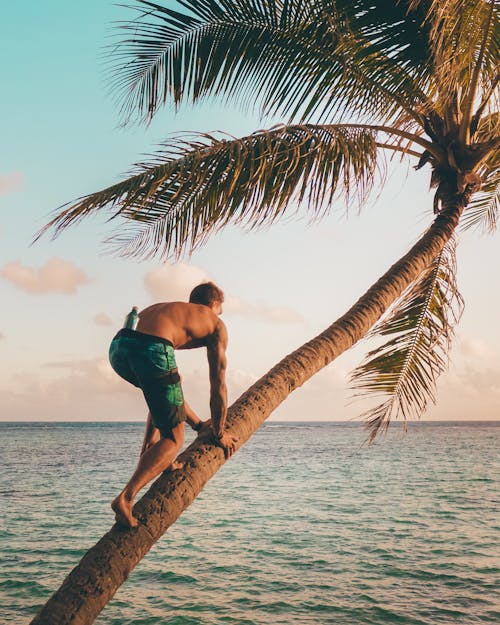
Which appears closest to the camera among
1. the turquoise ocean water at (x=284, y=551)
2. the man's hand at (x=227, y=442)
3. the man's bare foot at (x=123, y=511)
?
the man's bare foot at (x=123, y=511)

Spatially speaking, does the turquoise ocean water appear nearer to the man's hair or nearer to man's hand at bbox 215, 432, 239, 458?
man's hand at bbox 215, 432, 239, 458

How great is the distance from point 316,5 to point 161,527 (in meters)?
4.80

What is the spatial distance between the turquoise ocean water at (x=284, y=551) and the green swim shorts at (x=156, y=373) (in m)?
9.29

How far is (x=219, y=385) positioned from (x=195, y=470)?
0.50 m

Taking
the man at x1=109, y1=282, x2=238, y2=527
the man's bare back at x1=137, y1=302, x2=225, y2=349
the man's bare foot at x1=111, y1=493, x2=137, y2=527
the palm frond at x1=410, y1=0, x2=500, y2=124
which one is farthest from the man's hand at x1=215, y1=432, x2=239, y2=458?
the palm frond at x1=410, y1=0, x2=500, y2=124

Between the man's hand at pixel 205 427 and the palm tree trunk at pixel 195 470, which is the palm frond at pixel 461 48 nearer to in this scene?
the palm tree trunk at pixel 195 470

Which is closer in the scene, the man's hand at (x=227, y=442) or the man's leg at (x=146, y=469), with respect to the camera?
the man's leg at (x=146, y=469)

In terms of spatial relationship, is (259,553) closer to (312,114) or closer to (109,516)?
(109,516)

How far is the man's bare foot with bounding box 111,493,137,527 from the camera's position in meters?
3.35

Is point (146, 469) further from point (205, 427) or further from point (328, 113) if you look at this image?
point (328, 113)

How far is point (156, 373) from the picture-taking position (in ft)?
12.1

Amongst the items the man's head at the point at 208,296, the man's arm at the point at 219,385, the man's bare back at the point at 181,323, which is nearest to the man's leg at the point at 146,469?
the man's arm at the point at 219,385

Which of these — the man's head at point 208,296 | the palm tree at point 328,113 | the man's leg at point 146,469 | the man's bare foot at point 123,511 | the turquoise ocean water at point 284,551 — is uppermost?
the palm tree at point 328,113

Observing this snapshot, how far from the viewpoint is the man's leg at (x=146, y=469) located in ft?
11.1
